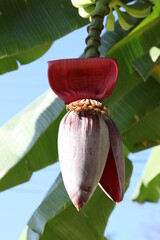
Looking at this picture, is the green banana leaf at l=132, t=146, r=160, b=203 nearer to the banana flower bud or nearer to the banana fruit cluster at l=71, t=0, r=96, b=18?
the banana fruit cluster at l=71, t=0, r=96, b=18

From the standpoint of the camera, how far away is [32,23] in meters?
1.42

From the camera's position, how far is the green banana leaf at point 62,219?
5.02 feet

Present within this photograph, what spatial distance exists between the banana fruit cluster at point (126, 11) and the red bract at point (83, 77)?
38 centimetres

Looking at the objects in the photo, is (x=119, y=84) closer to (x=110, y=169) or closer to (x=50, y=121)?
(x=50, y=121)

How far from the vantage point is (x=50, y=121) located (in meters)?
1.44

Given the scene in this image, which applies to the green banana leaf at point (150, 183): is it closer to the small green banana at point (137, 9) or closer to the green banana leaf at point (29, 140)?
the green banana leaf at point (29, 140)

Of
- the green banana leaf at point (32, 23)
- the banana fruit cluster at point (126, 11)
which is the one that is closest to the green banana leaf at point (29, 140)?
the green banana leaf at point (32, 23)

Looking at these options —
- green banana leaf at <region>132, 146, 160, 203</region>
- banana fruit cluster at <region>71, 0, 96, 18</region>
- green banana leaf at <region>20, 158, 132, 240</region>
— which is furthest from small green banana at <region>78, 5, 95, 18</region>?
green banana leaf at <region>132, 146, 160, 203</region>

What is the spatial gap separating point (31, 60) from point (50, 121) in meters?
0.27

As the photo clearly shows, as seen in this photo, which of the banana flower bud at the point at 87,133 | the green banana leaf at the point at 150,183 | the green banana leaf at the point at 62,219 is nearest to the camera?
the banana flower bud at the point at 87,133

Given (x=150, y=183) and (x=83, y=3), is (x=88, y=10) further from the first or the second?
(x=150, y=183)

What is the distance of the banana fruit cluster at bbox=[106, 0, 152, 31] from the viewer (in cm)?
121

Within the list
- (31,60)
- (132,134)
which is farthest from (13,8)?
(132,134)

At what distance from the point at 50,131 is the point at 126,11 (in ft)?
1.41
